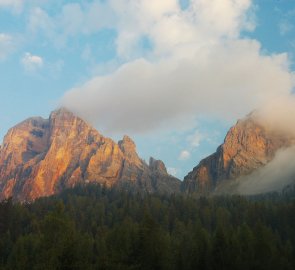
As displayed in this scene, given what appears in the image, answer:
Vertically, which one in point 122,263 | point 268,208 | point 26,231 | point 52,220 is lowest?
point 122,263

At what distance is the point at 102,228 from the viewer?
561 ft

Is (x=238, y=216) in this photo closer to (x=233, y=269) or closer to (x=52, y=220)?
(x=233, y=269)

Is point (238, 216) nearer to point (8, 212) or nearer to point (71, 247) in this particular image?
point (8, 212)

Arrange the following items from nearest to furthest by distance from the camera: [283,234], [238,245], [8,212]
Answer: [238,245] → [8,212] → [283,234]

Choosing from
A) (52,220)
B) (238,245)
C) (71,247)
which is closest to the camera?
(71,247)

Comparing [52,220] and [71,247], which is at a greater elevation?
[52,220]

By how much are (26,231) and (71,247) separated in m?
106

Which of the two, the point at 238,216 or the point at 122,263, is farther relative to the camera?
the point at 238,216

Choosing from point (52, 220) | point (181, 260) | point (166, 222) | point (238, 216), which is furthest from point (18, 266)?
point (238, 216)

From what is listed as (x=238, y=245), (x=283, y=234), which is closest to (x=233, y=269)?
(x=238, y=245)

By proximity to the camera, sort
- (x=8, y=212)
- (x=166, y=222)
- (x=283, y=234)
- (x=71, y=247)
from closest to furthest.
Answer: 1. (x=71, y=247)
2. (x=8, y=212)
3. (x=283, y=234)
4. (x=166, y=222)

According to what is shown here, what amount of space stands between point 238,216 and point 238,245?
104198 mm

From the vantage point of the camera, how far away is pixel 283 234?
17025cm

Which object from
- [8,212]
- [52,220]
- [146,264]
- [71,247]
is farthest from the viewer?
[8,212]
